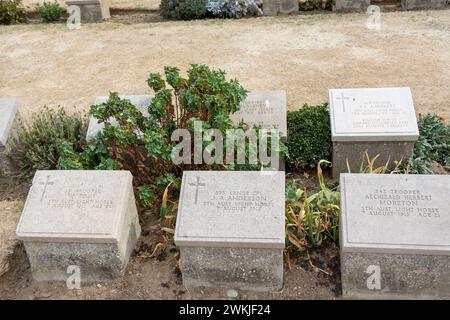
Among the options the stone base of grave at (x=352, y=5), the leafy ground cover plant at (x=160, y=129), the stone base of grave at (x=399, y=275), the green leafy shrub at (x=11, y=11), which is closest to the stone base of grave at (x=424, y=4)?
the stone base of grave at (x=352, y=5)

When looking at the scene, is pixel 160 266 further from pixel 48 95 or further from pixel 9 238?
pixel 48 95

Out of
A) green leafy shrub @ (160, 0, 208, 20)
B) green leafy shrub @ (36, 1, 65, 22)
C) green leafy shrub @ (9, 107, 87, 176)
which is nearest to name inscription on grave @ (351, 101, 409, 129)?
green leafy shrub @ (9, 107, 87, 176)

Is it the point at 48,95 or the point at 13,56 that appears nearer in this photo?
the point at 48,95

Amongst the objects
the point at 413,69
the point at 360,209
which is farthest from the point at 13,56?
the point at 360,209

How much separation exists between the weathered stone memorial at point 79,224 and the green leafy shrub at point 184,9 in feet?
21.4

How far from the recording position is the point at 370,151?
6113 millimetres

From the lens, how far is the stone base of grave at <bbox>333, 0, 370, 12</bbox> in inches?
426

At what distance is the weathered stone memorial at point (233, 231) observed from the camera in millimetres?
4648

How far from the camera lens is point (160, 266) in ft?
17.1

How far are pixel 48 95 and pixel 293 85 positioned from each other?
3.64 m

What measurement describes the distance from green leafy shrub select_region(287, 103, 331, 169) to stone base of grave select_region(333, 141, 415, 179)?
0.22m

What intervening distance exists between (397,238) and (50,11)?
9256 millimetres

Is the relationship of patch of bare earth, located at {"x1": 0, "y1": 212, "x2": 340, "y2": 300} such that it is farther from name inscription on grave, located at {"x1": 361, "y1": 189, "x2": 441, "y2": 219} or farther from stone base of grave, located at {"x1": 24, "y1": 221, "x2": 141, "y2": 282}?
name inscription on grave, located at {"x1": 361, "y1": 189, "x2": 441, "y2": 219}

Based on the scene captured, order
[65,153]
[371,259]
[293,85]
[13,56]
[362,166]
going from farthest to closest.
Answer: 1. [13,56]
2. [293,85]
3. [362,166]
4. [65,153]
5. [371,259]
